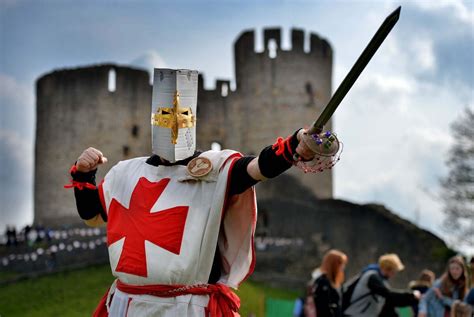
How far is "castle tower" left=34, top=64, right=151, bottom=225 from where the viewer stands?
35094mm

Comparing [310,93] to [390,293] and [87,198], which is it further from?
[87,198]

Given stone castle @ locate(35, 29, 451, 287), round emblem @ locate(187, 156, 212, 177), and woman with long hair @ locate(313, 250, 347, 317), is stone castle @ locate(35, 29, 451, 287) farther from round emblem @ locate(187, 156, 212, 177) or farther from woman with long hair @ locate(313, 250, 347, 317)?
round emblem @ locate(187, 156, 212, 177)

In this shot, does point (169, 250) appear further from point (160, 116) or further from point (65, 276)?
point (65, 276)

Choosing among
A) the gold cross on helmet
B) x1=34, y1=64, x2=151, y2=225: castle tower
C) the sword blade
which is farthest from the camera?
x1=34, y1=64, x2=151, y2=225: castle tower

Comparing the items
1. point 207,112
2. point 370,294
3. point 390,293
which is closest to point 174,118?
point 390,293

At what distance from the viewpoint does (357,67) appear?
3.41 metres

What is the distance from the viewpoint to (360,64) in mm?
3398

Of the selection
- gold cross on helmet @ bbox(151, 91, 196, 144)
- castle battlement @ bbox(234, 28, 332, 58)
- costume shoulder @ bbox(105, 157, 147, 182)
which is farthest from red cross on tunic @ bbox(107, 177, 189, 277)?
castle battlement @ bbox(234, 28, 332, 58)

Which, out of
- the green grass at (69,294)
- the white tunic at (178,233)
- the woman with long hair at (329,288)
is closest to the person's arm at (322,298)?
the woman with long hair at (329,288)

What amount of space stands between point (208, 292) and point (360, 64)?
1.38m

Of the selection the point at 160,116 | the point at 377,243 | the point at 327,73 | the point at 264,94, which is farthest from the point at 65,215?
the point at 160,116

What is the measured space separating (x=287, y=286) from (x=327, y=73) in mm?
14563

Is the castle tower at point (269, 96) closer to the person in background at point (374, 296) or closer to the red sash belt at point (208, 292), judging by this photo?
the person in background at point (374, 296)

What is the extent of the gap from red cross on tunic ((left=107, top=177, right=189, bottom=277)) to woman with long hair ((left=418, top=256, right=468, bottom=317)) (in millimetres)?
3767
